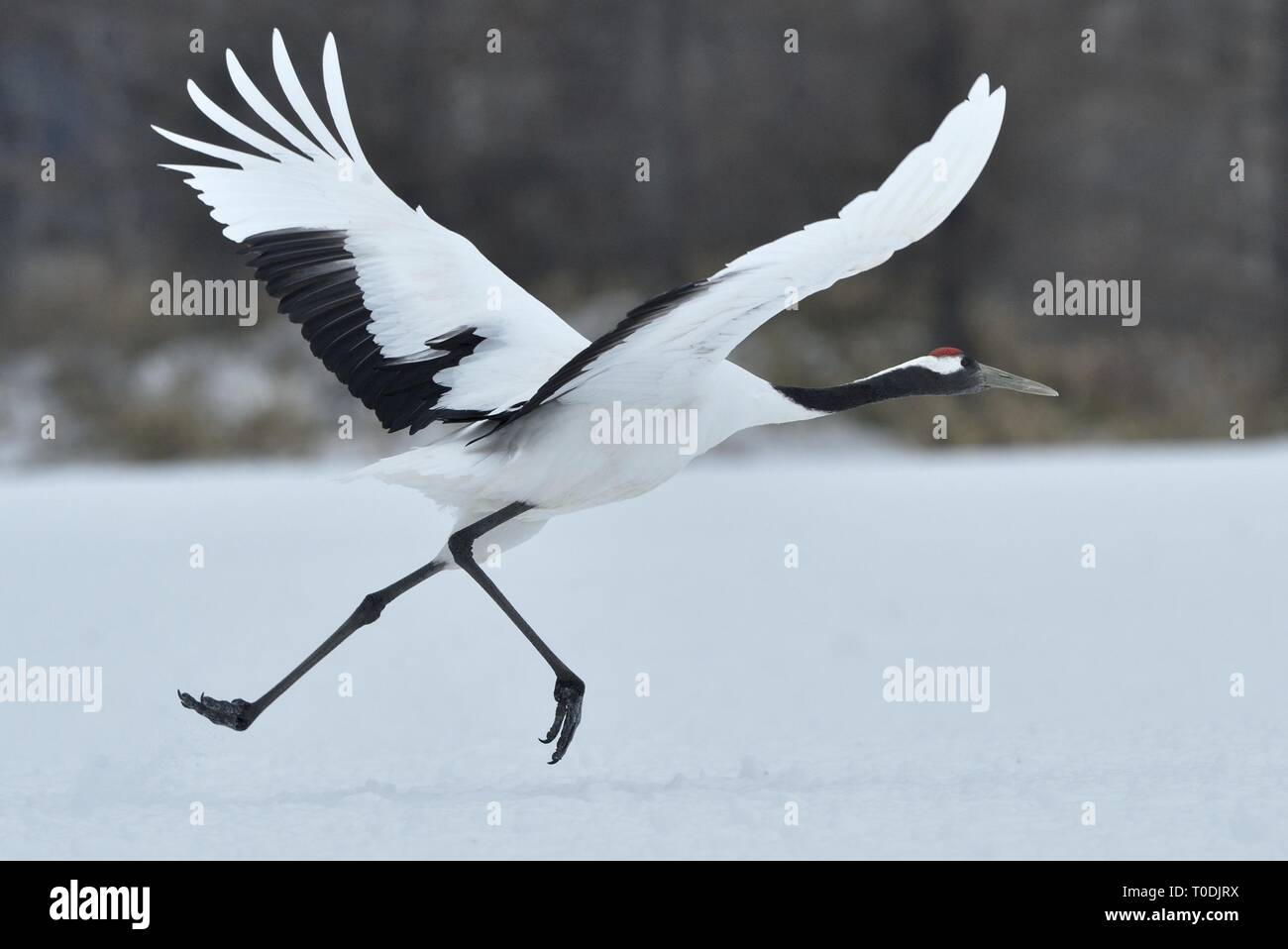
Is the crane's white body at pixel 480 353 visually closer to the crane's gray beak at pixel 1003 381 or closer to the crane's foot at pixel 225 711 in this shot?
the crane's gray beak at pixel 1003 381

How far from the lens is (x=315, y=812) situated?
4305 mm

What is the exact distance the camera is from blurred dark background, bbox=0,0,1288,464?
14320 millimetres

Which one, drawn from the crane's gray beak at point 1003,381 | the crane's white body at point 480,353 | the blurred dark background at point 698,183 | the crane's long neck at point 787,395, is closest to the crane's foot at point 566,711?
the crane's white body at point 480,353

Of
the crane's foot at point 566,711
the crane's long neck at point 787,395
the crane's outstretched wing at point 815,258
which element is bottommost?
the crane's foot at point 566,711

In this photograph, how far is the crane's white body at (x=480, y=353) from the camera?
14.4 feet

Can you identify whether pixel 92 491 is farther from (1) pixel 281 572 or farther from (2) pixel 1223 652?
(2) pixel 1223 652

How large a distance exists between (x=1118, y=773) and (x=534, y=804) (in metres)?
1.66

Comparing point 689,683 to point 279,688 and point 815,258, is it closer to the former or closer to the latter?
point 279,688

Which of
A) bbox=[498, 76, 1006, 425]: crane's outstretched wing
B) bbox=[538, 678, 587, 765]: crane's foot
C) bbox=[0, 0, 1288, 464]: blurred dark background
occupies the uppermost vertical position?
bbox=[0, 0, 1288, 464]: blurred dark background

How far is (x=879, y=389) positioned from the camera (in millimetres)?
4867

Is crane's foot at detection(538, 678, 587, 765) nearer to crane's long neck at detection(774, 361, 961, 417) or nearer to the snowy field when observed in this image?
the snowy field

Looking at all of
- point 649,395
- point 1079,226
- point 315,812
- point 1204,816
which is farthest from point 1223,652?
point 1079,226

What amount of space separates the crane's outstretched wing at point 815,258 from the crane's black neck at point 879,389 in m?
0.70

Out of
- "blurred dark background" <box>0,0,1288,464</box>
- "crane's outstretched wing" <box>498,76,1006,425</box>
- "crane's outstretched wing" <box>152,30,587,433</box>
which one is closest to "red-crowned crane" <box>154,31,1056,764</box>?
"crane's outstretched wing" <box>152,30,587,433</box>
